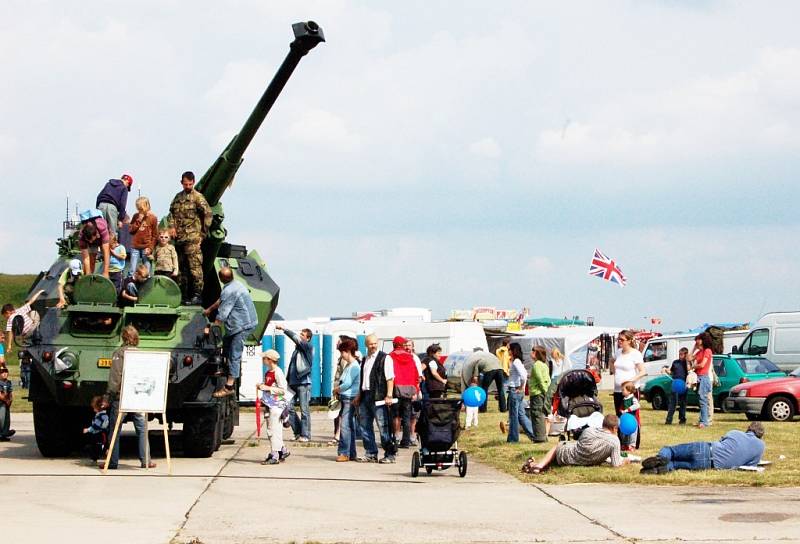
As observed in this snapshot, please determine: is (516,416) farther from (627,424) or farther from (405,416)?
(627,424)

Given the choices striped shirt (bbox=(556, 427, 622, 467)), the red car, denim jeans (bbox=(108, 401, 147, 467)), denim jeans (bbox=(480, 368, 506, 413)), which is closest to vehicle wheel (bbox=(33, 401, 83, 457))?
denim jeans (bbox=(108, 401, 147, 467))

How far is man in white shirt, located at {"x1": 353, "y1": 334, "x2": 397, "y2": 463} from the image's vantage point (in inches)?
657

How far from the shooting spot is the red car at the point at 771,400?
2606cm

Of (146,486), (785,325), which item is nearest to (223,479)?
(146,486)

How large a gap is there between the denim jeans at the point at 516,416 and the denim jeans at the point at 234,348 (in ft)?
14.0

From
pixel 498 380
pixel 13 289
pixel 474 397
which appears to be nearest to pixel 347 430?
pixel 474 397

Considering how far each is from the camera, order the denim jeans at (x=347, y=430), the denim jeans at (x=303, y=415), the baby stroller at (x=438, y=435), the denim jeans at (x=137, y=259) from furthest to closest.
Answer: the denim jeans at (x=303, y=415) < the denim jeans at (x=137, y=259) < the denim jeans at (x=347, y=430) < the baby stroller at (x=438, y=435)

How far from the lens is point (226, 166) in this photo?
736 inches

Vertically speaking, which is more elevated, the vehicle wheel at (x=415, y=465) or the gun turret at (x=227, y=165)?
the gun turret at (x=227, y=165)

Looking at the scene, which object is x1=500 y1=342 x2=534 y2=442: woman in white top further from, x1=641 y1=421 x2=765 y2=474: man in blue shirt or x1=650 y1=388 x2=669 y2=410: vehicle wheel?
x1=650 y1=388 x2=669 y2=410: vehicle wheel

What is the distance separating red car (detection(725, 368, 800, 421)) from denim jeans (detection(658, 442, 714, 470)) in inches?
474

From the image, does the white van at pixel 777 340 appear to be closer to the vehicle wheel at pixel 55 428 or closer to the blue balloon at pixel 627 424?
the blue balloon at pixel 627 424

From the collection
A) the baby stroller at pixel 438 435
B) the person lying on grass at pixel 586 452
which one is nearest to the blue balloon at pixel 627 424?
the person lying on grass at pixel 586 452

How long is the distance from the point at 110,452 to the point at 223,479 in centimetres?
156
